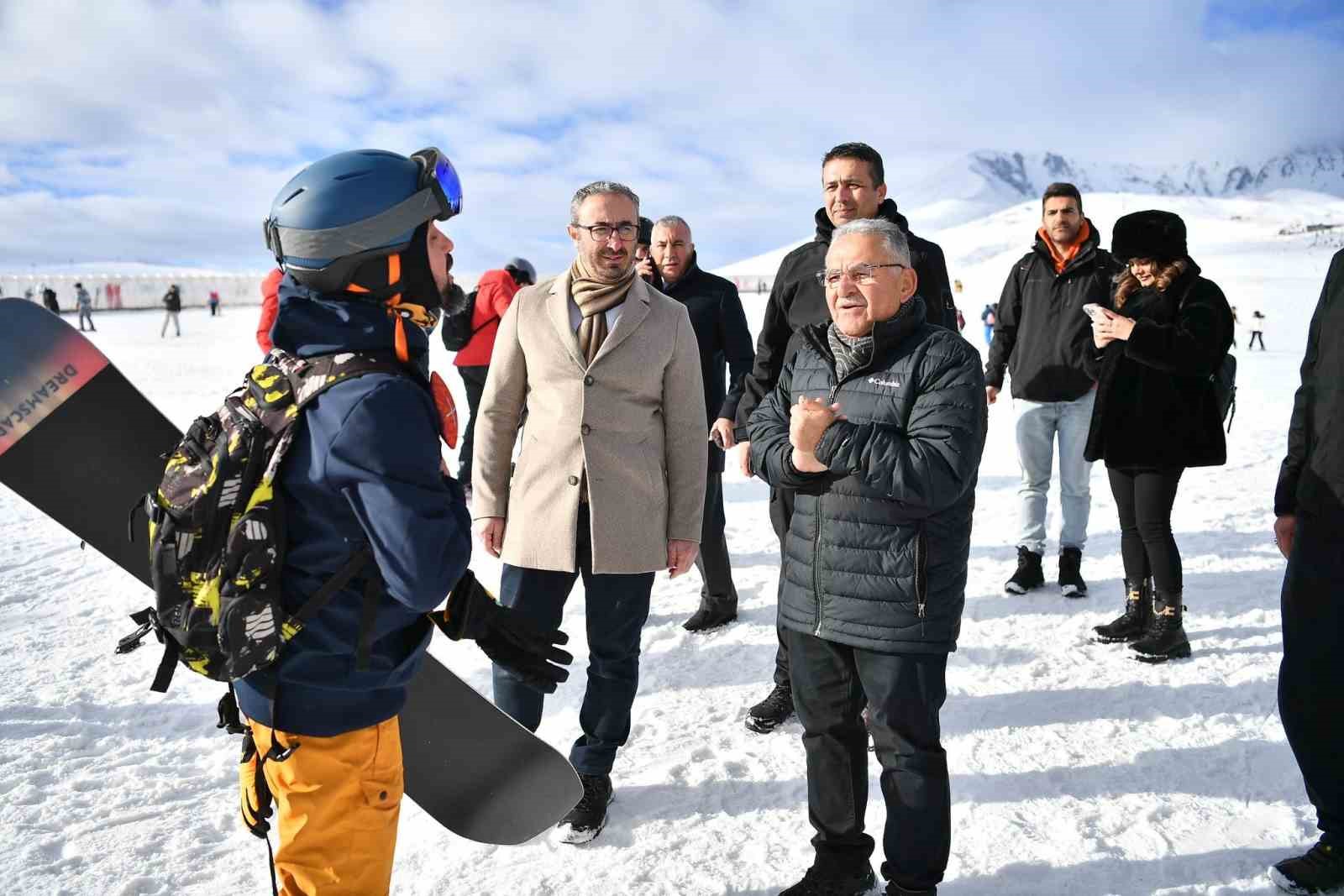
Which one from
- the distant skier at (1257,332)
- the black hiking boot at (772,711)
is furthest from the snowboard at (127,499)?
the distant skier at (1257,332)

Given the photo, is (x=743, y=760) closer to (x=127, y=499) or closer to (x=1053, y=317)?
(x=127, y=499)

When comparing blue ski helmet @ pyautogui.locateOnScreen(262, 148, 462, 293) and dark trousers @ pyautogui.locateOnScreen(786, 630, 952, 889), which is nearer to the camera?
blue ski helmet @ pyautogui.locateOnScreen(262, 148, 462, 293)

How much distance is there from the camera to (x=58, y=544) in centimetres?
597

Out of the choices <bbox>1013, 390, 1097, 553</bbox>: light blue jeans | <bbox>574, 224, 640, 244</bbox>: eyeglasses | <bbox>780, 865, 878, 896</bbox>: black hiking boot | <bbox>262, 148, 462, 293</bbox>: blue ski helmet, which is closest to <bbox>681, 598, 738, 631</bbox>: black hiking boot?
<bbox>1013, 390, 1097, 553</bbox>: light blue jeans

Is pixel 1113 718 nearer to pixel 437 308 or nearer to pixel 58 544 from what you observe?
pixel 437 308

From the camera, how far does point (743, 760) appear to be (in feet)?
10.6

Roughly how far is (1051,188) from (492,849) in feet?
14.9

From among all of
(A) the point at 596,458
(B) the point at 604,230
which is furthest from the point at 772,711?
(B) the point at 604,230

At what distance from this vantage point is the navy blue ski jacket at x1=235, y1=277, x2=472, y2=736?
1.55m

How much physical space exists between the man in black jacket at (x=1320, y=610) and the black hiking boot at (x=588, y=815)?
209 centimetres

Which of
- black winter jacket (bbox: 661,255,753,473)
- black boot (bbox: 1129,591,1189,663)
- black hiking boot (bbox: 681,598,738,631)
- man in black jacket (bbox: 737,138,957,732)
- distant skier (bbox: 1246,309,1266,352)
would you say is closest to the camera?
man in black jacket (bbox: 737,138,957,732)

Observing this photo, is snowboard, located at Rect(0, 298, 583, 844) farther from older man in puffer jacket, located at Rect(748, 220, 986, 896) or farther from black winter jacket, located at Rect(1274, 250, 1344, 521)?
black winter jacket, located at Rect(1274, 250, 1344, 521)

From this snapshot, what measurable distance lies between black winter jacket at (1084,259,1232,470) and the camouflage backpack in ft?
11.4

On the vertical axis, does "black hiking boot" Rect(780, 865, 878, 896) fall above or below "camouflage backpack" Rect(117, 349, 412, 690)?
below
